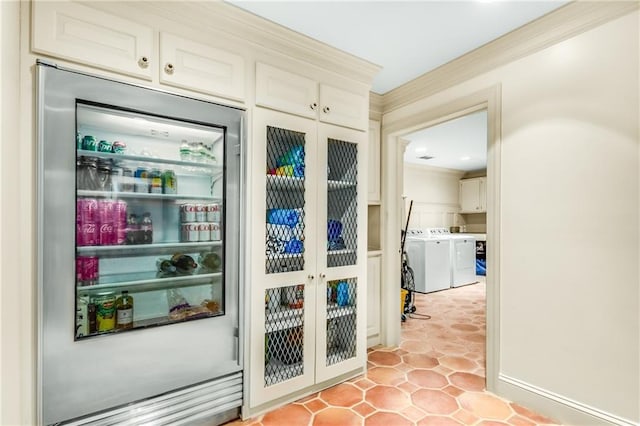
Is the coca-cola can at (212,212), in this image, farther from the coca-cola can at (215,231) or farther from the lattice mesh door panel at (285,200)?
the lattice mesh door panel at (285,200)

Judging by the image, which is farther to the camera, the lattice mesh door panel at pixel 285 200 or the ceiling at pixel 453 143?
the ceiling at pixel 453 143

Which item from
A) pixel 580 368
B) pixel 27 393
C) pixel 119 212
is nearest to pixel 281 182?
pixel 119 212

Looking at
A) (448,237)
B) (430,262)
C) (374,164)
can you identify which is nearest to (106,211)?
(374,164)

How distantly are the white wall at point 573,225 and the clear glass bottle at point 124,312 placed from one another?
228cm

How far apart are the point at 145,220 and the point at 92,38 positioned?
0.88 meters

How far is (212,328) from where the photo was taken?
169 cm

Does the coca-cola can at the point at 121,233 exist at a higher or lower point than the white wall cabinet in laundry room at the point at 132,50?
lower

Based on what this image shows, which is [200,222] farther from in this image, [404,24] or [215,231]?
[404,24]

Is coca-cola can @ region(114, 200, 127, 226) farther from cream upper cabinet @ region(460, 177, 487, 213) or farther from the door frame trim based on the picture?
cream upper cabinet @ region(460, 177, 487, 213)

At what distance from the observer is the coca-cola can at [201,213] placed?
1.74 m

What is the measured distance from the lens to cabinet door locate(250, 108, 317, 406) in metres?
1.84

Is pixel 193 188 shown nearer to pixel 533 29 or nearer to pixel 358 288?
pixel 358 288

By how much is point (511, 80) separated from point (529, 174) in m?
0.65

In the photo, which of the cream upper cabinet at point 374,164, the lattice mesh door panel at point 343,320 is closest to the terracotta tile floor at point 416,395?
the lattice mesh door panel at point 343,320
